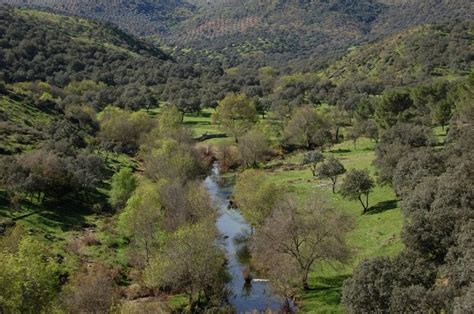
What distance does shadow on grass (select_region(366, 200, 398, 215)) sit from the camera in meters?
62.2

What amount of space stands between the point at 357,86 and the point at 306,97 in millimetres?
18492

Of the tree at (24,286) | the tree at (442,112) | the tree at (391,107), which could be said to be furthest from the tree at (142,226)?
the tree at (442,112)

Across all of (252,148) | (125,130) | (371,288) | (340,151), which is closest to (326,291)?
(371,288)

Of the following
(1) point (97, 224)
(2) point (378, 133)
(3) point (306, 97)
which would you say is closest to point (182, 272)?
(1) point (97, 224)

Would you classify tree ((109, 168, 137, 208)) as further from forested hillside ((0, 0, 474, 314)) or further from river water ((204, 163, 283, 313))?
river water ((204, 163, 283, 313))

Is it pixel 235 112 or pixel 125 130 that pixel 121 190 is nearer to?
pixel 125 130

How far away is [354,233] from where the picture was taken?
58875 millimetres

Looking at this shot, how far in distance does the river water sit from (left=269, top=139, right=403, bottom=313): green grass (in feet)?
12.7

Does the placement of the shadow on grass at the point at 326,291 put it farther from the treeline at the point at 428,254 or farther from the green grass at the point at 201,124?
the green grass at the point at 201,124

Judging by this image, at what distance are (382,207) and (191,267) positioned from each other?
30.7 metres

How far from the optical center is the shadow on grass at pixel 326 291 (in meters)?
45.4

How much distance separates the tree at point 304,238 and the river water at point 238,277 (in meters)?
3.20

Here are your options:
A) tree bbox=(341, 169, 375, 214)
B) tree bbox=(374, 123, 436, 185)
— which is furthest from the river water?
tree bbox=(374, 123, 436, 185)

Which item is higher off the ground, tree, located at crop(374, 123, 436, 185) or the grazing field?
tree, located at crop(374, 123, 436, 185)
